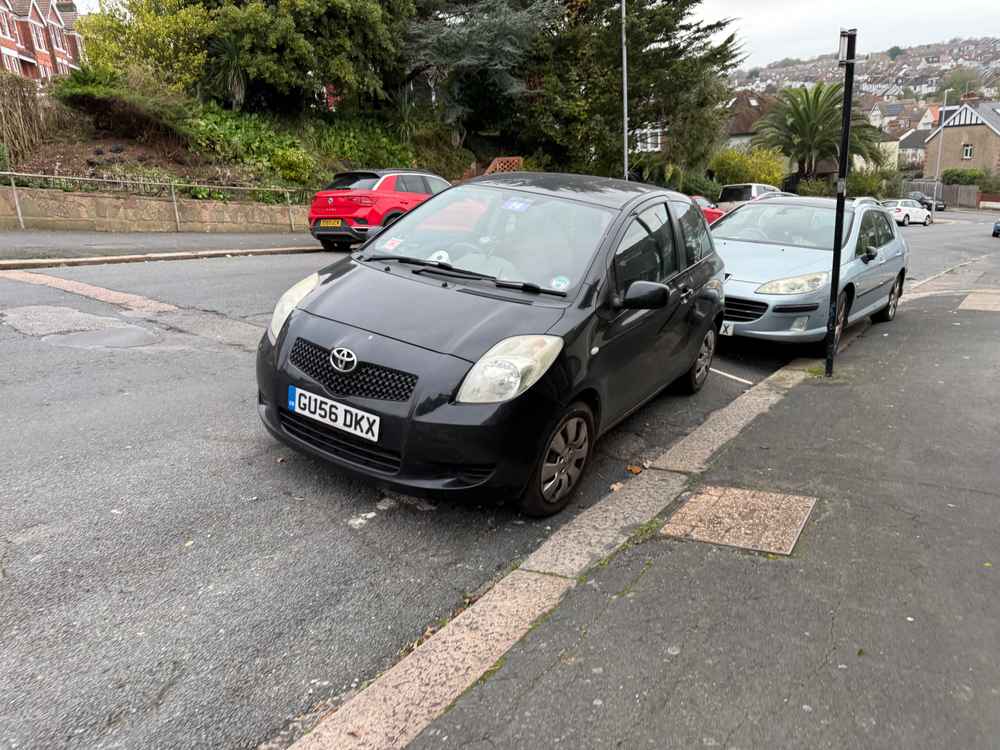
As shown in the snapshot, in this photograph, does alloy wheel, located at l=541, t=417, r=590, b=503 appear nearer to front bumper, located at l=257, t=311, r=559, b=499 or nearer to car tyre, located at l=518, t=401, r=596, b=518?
car tyre, located at l=518, t=401, r=596, b=518

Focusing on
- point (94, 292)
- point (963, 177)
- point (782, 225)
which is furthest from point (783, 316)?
point (963, 177)

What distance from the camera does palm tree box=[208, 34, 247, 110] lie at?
68.7 feet

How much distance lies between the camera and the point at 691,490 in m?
4.28

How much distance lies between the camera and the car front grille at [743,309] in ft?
24.2

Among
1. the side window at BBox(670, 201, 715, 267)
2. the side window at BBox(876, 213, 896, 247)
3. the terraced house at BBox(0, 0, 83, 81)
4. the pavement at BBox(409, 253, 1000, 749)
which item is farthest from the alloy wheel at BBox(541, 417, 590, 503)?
the terraced house at BBox(0, 0, 83, 81)

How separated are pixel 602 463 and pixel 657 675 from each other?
2082mm

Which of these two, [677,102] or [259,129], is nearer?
[259,129]

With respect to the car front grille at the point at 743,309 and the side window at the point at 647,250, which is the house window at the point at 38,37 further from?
the side window at the point at 647,250

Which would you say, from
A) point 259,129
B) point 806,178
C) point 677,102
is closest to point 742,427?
point 259,129

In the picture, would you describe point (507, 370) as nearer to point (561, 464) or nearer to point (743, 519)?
point (561, 464)

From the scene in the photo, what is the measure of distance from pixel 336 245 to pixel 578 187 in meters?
11.7

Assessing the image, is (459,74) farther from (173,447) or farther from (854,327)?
(173,447)

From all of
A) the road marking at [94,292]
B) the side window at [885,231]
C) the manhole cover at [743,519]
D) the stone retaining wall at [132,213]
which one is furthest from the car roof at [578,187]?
the stone retaining wall at [132,213]

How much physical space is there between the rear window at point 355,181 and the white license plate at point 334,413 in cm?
1169
